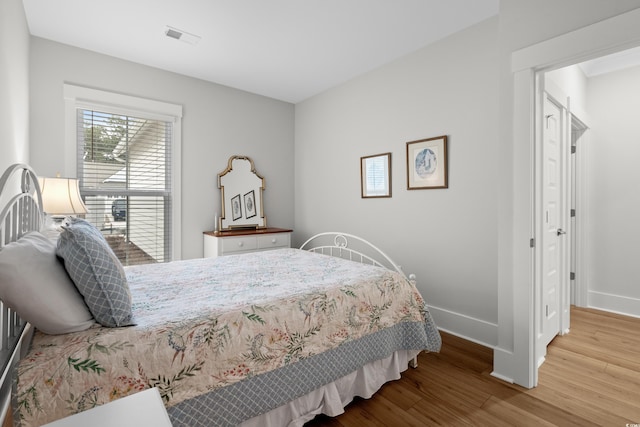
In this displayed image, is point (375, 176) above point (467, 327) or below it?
above

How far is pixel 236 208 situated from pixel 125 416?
3430mm

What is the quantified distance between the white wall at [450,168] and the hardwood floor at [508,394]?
50cm

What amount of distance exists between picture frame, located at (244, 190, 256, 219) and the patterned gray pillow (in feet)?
9.43

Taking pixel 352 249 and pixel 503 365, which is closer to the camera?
pixel 503 365

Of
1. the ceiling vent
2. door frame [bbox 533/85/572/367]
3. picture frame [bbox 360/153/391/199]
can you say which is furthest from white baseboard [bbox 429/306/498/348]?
the ceiling vent

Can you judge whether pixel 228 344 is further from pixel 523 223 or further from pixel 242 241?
pixel 242 241

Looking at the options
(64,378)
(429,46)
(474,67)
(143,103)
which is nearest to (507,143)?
(474,67)

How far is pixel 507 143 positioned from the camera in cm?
206

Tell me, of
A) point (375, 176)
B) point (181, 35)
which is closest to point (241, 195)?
point (375, 176)

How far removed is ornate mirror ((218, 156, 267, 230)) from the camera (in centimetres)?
393

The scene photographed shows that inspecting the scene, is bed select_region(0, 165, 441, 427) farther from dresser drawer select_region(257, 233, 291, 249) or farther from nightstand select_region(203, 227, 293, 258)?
dresser drawer select_region(257, 233, 291, 249)

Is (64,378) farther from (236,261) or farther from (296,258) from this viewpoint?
(296,258)

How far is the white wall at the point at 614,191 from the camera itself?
315 centimetres

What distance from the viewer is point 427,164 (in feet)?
9.73
